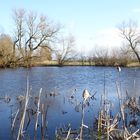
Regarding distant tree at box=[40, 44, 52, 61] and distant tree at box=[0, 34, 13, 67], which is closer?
distant tree at box=[0, 34, 13, 67]

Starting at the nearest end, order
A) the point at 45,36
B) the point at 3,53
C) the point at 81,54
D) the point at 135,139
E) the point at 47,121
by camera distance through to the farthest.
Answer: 1. the point at 135,139
2. the point at 47,121
3. the point at 3,53
4. the point at 45,36
5. the point at 81,54

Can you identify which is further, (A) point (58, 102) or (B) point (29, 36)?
(B) point (29, 36)

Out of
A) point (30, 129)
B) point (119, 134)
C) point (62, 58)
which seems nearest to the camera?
point (119, 134)

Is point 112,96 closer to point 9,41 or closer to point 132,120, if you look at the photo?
point 132,120

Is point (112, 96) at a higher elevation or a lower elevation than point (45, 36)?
lower

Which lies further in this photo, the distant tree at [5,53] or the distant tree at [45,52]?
the distant tree at [45,52]

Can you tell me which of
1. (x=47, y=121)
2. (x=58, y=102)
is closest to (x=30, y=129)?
(x=47, y=121)

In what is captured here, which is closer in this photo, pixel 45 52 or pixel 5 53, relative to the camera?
pixel 5 53

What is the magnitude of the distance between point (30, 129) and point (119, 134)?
2.37m

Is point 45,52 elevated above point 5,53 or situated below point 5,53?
above

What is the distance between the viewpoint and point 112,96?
50.6ft

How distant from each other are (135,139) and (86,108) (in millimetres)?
5672

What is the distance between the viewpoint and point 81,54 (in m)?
57.6

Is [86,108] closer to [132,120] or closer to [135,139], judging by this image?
[132,120]
